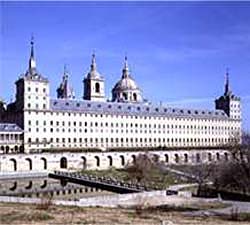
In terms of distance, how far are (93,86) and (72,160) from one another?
1230 inches

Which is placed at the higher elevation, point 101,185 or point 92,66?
point 92,66

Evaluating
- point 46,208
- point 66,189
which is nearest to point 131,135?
point 66,189

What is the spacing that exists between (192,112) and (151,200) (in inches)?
2471

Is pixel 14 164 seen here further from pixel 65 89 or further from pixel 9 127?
pixel 65 89

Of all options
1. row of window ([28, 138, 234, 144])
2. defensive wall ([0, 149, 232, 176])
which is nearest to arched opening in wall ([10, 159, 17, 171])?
defensive wall ([0, 149, 232, 176])

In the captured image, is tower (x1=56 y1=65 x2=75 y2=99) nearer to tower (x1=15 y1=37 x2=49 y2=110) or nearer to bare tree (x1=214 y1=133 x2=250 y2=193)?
tower (x1=15 y1=37 x2=49 y2=110)

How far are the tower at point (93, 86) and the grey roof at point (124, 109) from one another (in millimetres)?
10010

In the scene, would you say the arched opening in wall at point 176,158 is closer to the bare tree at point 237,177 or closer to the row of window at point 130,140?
the row of window at point 130,140

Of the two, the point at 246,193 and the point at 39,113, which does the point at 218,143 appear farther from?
the point at 246,193

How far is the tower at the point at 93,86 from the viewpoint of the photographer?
9112 centimetres

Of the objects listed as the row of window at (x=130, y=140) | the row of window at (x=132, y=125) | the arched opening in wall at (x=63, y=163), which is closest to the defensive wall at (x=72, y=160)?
the arched opening in wall at (x=63, y=163)

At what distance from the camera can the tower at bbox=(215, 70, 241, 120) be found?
98.9 m

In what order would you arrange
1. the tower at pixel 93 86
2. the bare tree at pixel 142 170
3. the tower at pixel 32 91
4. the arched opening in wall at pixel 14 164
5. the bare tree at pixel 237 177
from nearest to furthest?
the bare tree at pixel 237 177 < the bare tree at pixel 142 170 < the arched opening in wall at pixel 14 164 < the tower at pixel 32 91 < the tower at pixel 93 86

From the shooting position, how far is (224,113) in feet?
323
